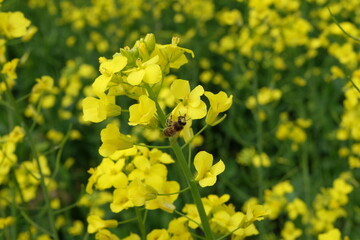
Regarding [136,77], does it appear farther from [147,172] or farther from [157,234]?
[157,234]

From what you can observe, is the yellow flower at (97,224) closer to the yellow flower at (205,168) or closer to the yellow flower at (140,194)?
the yellow flower at (140,194)

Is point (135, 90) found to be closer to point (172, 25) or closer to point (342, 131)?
point (342, 131)

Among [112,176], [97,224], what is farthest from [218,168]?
[97,224]

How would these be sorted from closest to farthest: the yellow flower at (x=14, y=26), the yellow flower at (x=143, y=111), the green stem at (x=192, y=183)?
the yellow flower at (x=143, y=111), the green stem at (x=192, y=183), the yellow flower at (x=14, y=26)

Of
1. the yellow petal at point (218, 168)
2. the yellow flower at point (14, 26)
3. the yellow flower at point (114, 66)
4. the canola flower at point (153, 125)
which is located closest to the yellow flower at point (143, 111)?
the canola flower at point (153, 125)

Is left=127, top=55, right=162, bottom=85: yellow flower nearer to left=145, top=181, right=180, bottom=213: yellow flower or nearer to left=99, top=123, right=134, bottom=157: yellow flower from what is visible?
left=99, top=123, right=134, bottom=157: yellow flower

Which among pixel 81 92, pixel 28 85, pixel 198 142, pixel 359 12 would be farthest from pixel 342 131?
pixel 28 85

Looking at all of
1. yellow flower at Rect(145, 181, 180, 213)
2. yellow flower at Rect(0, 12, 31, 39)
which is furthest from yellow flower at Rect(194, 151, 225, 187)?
yellow flower at Rect(0, 12, 31, 39)
